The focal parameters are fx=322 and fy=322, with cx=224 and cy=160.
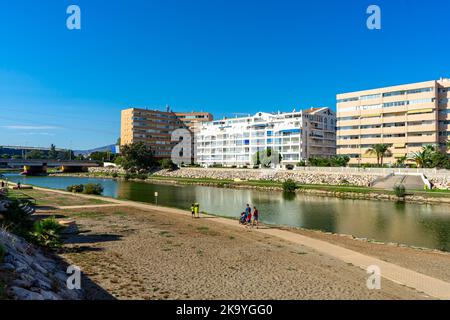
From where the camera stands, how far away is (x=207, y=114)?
579 feet

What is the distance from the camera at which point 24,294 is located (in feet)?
27.8

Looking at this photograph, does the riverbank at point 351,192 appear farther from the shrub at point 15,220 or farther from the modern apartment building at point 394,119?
the shrub at point 15,220

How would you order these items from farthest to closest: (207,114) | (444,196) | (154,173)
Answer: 1. (207,114)
2. (154,173)
3. (444,196)

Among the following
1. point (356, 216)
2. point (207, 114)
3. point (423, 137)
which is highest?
point (207, 114)

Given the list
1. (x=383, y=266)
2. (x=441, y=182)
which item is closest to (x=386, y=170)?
(x=441, y=182)

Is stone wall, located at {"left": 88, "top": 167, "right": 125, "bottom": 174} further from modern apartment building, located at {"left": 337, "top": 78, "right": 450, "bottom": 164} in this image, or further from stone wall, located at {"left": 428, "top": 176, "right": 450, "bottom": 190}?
stone wall, located at {"left": 428, "top": 176, "right": 450, "bottom": 190}

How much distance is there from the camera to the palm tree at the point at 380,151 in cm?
8506

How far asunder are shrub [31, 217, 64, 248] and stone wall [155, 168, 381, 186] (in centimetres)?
6514

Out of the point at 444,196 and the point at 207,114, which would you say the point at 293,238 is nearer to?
the point at 444,196

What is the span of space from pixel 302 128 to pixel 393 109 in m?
29.4

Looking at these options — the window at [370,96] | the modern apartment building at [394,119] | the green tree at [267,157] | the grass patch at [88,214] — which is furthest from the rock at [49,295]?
the green tree at [267,157]

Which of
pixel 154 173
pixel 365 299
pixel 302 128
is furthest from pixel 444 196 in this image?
pixel 154 173

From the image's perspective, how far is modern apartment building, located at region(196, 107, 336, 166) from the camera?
112250mm
